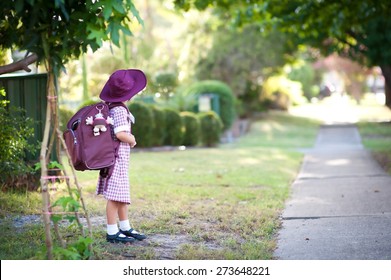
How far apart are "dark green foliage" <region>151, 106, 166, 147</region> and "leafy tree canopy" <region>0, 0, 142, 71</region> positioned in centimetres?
1099

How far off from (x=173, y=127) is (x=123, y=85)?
36.7 ft

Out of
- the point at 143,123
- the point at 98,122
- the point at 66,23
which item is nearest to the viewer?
the point at 66,23

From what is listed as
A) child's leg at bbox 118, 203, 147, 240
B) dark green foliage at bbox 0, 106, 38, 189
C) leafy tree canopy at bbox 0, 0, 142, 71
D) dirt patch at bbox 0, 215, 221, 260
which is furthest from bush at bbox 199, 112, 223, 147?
leafy tree canopy at bbox 0, 0, 142, 71

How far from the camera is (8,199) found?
866 cm

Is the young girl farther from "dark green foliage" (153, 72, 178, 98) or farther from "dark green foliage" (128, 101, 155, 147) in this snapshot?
"dark green foliage" (153, 72, 178, 98)

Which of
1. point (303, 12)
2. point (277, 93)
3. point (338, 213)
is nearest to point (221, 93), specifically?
point (303, 12)

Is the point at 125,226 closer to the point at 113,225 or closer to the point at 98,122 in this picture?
the point at 113,225

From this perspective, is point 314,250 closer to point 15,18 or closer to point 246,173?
point 15,18

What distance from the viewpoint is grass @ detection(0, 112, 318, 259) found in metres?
6.26

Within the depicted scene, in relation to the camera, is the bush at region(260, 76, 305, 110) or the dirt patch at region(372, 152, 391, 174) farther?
the bush at region(260, 76, 305, 110)

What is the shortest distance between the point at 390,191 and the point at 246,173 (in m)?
3.18

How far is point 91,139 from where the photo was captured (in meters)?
6.04

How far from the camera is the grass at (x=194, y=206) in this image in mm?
6258

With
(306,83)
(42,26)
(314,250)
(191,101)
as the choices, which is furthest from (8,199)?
(306,83)
